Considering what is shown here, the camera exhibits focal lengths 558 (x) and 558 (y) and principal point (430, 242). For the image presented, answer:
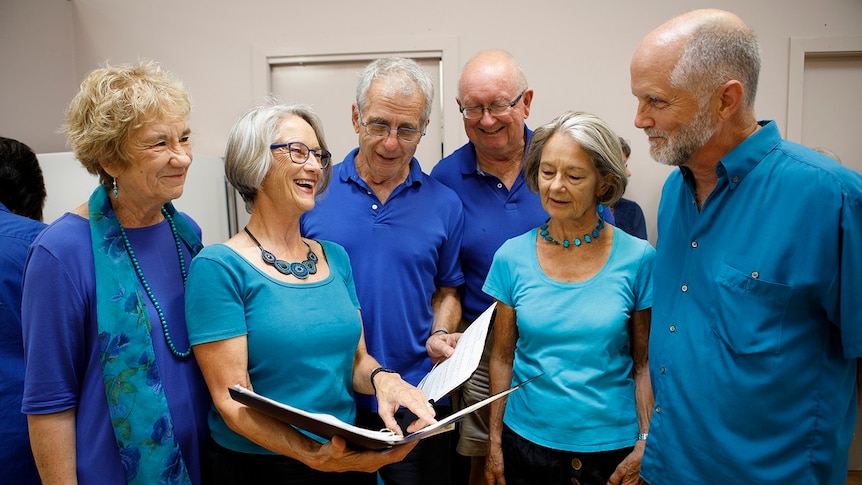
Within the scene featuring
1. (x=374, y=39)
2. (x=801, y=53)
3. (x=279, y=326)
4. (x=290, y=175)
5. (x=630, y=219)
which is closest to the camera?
(x=279, y=326)

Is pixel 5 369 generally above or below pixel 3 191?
below

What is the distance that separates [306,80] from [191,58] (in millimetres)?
695

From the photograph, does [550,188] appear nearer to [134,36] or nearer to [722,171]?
[722,171]

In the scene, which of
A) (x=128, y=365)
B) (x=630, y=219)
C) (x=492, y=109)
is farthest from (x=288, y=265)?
(x=630, y=219)

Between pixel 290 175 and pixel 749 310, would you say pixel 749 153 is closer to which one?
pixel 749 310

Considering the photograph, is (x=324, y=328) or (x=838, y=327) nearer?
(x=838, y=327)

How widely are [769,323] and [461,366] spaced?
0.62 meters

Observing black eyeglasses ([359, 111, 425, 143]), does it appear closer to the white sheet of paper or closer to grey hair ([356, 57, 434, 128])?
grey hair ([356, 57, 434, 128])

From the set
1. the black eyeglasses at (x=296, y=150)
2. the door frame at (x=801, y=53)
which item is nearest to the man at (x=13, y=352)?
the black eyeglasses at (x=296, y=150)

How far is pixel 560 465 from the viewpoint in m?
1.41

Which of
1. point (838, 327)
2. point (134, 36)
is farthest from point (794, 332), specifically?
point (134, 36)

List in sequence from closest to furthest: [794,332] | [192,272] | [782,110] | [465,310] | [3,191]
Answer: [794,332], [192,272], [3,191], [465,310], [782,110]

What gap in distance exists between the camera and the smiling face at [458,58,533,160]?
186 centimetres

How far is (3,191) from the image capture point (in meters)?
1.66
